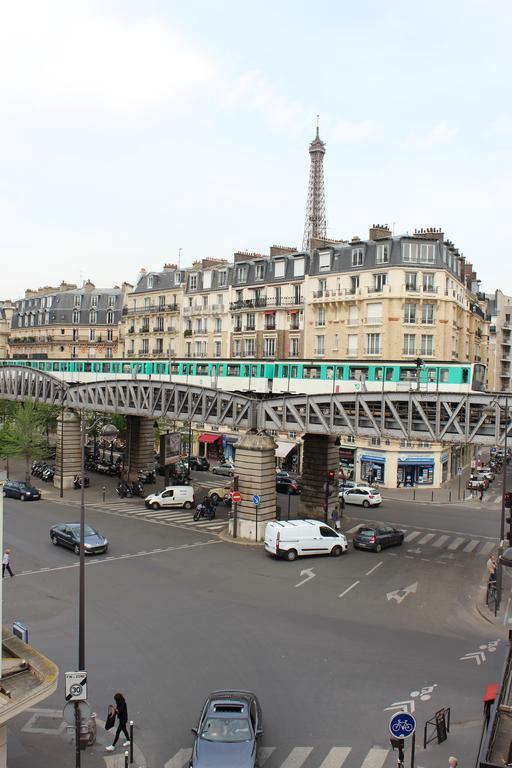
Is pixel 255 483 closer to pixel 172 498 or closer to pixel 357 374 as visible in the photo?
pixel 357 374

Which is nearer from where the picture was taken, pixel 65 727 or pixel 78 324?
pixel 65 727

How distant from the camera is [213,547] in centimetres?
3019

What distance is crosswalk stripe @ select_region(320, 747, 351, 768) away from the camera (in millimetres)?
12227

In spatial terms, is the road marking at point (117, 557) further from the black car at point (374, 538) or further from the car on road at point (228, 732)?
the car on road at point (228, 732)

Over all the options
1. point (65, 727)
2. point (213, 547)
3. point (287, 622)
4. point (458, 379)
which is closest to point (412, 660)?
point (287, 622)

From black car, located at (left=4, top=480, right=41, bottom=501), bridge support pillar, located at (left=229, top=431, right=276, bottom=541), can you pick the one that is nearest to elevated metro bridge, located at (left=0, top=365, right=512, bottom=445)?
bridge support pillar, located at (left=229, top=431, right=276, bottom=541)

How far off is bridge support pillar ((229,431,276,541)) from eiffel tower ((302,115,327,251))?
193ft

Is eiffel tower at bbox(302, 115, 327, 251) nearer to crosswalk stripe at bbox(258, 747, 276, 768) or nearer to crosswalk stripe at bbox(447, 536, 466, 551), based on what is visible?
crosswalk stripe at bbox(447, 536, 466, 551)

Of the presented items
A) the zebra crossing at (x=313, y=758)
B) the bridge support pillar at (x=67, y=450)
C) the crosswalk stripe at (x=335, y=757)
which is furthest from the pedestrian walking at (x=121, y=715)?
the bridge support pillar at (x=67, y=450)

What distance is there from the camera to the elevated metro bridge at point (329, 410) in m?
27.9

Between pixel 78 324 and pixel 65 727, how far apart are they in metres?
73.3

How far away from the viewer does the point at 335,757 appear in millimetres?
12477

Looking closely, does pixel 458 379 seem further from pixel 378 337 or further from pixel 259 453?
pixel 378 337

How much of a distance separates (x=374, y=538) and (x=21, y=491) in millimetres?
24628
